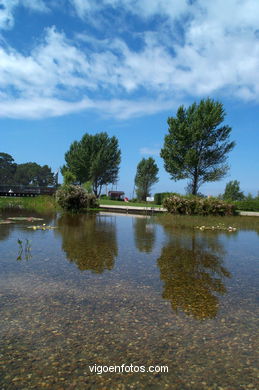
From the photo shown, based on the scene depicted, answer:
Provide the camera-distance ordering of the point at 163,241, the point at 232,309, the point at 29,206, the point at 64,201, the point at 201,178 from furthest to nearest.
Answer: the point at 201,178
the point at 29,206
the point at 64,201
the point at 163,241
the point at 232,309

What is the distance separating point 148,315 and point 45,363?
143 centimetres

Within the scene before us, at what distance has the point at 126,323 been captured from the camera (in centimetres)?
341

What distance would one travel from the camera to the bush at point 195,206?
20375mm

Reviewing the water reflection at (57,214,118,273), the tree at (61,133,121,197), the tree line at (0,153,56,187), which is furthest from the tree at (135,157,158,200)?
the tree line at (0,153,56,187)

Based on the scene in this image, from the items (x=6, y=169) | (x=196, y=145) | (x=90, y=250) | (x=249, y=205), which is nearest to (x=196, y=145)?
(x=196, y=145)

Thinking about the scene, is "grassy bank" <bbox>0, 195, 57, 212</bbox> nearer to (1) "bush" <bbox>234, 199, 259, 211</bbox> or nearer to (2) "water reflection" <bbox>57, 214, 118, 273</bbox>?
(2) "water reflection" <bbox>57, 214, 118, 273</bbox>

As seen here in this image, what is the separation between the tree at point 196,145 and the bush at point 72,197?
→ 15.9m

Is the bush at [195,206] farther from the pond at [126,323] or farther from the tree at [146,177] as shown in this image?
the tree at [146,177]

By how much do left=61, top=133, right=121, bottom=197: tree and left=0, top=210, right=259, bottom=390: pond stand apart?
42180mm

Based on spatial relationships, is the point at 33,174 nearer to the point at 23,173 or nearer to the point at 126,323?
the point at 23,173

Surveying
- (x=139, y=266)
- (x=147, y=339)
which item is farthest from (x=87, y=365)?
(x=139, y=266)

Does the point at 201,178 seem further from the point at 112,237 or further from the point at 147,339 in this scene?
the point at 147,339

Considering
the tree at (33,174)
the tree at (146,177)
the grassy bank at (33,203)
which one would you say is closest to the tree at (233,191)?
the tree at (146,177)

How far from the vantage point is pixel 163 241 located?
957 centimetres
